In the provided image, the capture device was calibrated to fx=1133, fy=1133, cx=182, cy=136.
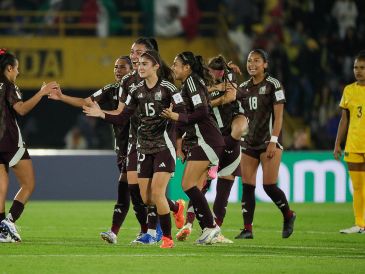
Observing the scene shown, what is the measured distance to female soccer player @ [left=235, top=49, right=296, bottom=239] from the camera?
516 inches

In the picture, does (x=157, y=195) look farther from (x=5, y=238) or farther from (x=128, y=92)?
(x=5, y=238)

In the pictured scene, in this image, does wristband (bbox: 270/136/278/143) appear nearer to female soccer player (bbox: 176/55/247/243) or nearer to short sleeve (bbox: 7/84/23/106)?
female soccer player (bbox: 176/55/247/243)

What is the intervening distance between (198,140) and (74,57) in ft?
48.9

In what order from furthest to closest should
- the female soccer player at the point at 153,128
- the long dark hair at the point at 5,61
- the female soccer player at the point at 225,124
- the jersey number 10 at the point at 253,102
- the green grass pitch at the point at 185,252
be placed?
the jersey number 10 at the point at 253,102 → the female soccer player at the point at 225,124 → the long dark hair at the point at 5,61 → the female soccer player at the point at 153,128 → the green grass pitch at the point at 185,252

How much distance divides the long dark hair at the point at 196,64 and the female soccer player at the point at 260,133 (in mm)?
1163

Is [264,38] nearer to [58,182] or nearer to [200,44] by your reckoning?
[200,44]

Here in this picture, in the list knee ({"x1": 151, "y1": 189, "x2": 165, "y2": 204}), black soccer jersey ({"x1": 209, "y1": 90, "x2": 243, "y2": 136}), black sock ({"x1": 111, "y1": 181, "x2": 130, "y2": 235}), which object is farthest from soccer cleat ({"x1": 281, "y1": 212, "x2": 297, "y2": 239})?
knee ({"x1": 151, "y1": 189, "x2": 165, "y2": 204})

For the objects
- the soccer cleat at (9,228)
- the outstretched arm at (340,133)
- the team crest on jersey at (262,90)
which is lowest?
the soccer cleat at (9,228)

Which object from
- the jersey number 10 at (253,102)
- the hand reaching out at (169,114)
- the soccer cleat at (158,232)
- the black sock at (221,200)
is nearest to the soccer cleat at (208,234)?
the soccer cleat at (158,232)

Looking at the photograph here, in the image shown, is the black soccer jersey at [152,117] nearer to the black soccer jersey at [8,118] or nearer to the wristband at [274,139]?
the black soccer jersey at [8,118]

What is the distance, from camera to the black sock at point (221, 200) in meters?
13.0

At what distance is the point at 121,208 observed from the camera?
12.3 meters

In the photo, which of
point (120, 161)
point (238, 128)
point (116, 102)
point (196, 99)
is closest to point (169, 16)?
point (238, 128)

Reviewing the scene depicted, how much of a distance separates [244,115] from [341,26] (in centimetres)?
1293
